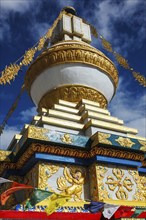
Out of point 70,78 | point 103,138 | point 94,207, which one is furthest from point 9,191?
point 70,78

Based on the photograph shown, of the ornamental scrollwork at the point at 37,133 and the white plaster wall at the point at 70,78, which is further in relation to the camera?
the white plaster wall at the point at 70,78

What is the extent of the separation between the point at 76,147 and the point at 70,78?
3524mm

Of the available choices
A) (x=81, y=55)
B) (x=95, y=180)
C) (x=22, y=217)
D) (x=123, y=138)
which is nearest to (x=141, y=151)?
(x=123, y=138)

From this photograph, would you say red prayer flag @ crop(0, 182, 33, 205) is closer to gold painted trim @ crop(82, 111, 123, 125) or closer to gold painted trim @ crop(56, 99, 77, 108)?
gold painted trim @ crop(82, 111, 123, 125)

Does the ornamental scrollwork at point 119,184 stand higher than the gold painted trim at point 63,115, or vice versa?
the gold painted trim at point 63,115

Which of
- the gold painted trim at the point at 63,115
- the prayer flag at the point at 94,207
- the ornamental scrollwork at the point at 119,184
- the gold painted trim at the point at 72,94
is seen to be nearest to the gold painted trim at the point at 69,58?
the gold painted trim at the point at 72,94

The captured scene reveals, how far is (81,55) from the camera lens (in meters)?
9.98

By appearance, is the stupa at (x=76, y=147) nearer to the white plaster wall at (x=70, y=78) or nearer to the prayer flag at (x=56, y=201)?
the white plaster wall at (x=70, y=78)

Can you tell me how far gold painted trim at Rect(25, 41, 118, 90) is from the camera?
994 cm

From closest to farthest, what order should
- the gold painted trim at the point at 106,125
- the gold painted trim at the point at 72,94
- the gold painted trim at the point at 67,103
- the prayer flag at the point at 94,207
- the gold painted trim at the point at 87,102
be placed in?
the prayer flag at the point at 94,207
the gold painted trim at the point at 106,125
the gold painted trim at the point at 67,103
the gold painted trim at the point at 87,102
the gold painted trim at the point at 72,94

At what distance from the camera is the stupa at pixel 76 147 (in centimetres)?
656

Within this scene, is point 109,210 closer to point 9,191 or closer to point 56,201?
point 56,201

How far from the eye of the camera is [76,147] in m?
6.91

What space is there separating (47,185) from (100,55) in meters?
5.87
